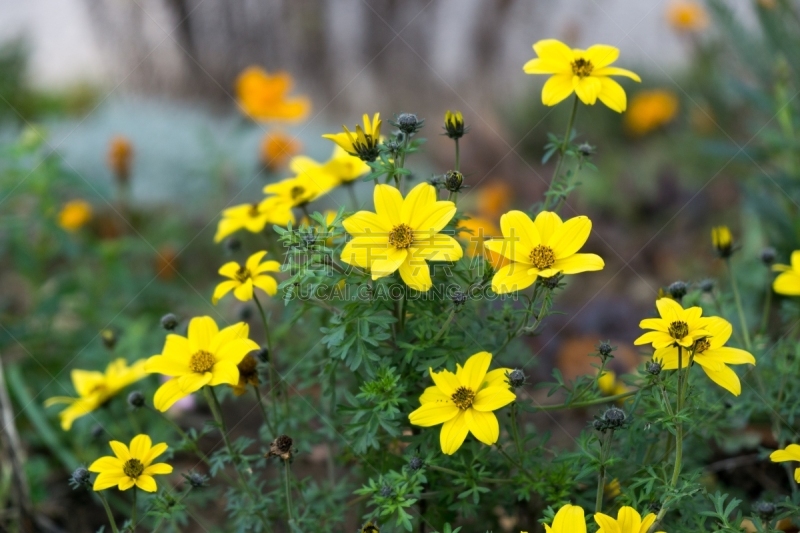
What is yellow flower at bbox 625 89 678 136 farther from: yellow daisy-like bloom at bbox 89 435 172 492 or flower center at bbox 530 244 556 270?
yellow daisy-like bloom at bbox 89 435 172 492

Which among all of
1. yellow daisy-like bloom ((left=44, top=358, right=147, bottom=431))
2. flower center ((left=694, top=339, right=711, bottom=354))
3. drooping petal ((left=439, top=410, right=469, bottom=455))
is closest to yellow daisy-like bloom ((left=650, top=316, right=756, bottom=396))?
flower center ((left=694, top=339, right=711, bottom=354))

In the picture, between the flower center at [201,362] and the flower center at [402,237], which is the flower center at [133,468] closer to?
the flower center at [201,362]

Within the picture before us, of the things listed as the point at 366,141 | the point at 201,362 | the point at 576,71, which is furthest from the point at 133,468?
the point at 576,71

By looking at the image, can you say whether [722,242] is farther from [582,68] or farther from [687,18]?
[687,18]

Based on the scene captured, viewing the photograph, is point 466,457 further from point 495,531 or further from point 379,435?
point 495,531

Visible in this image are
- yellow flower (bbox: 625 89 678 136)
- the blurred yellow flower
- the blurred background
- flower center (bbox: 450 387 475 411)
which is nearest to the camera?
flower center (bbox: 450 387 475 411)

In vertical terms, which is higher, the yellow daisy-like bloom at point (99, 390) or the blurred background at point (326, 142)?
the blurred background at point (326, 142)

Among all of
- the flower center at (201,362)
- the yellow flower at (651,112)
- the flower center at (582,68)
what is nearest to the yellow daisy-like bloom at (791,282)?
the flower center at (582,68)
